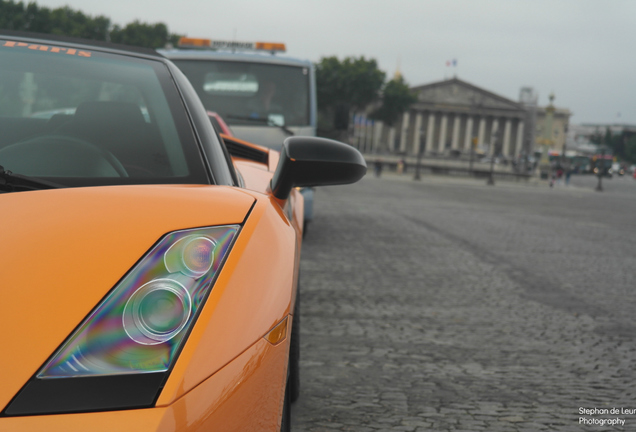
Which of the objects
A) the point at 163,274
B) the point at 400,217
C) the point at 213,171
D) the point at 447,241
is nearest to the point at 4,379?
the point at 163,274

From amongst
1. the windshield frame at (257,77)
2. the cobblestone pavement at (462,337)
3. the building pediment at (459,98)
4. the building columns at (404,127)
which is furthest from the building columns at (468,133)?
the cobblestone pavement at (462,337)

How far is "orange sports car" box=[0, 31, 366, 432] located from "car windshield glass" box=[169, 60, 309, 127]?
810 centimetres

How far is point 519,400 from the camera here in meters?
3.21

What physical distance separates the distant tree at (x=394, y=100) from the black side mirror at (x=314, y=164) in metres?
101

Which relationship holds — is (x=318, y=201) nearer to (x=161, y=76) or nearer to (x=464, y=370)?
(x=464, y=370)

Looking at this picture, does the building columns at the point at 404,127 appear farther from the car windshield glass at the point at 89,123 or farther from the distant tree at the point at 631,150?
the car windshield glass at the point at 89,123

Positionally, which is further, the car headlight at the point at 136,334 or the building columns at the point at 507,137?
the building columns at the point at 507,137

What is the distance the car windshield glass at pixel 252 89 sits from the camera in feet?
33.2

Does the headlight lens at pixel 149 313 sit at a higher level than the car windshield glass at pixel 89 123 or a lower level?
lower

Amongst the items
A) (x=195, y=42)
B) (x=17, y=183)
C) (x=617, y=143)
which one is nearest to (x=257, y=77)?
(x=195, y=42)

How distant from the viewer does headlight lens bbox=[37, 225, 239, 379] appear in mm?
1153

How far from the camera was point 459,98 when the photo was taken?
11731 cm

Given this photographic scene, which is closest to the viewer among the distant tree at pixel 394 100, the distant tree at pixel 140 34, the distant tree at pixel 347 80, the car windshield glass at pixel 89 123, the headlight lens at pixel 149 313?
the headlight lens at pixel 149 313

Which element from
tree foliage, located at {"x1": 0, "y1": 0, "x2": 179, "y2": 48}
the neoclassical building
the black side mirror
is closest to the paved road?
tree foliage, located at {"x1": 0, "y1": 0, "x2": 179, "y2": 48}
